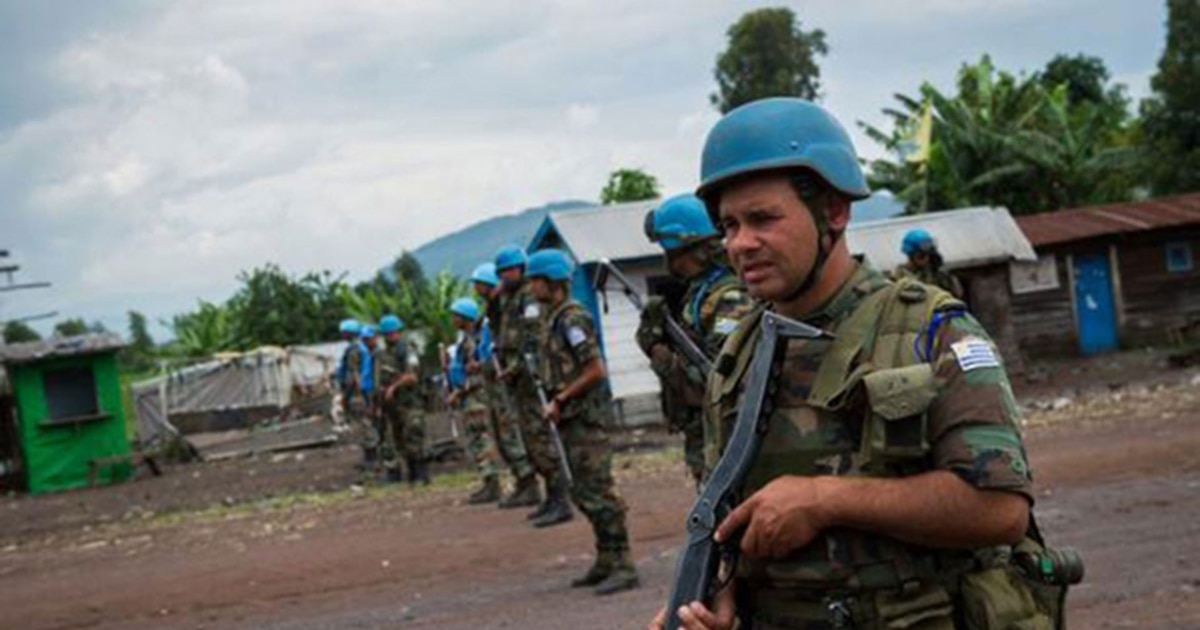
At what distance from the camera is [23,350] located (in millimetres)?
20188

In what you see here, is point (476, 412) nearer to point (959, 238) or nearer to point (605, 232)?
point (605, 232)

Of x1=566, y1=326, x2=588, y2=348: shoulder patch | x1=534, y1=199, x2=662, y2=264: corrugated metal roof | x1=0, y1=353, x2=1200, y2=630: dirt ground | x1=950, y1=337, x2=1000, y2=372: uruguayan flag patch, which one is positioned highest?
x1=534, y1=199, x2=662, y2=264: corrugated metal roof

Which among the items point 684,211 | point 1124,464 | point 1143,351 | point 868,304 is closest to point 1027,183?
point 1143,351

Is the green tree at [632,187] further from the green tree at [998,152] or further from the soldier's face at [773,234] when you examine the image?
the soldier's face at [773,234]

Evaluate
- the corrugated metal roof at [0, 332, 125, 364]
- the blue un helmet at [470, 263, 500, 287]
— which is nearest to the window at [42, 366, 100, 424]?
the corrugated metal roof at [0, 332, 125, 364]

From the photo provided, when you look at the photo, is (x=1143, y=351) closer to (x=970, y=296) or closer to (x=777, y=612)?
(x=970, y=296)

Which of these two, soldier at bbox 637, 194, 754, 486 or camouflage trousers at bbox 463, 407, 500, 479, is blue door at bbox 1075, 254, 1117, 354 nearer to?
camouflage trousers at bbox 463, 407, 500, 479

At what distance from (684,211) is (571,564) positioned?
3.98m

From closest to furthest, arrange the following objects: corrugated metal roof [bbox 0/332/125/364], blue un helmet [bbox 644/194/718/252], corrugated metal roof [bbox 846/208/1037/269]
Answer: blue un helmet [bbox 644/194/718/252] → corrugated metal roof [bbox 0/332/125/364] → corrugated metal roof [bbox 846/208/1037/269]

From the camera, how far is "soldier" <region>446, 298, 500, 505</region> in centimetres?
1326

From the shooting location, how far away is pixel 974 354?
82.9 inches

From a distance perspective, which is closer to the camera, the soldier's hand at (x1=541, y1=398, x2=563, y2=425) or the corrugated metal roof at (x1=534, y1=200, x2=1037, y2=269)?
the soldier's hand at (x1=541, y1=398, x2=563, y2=425)

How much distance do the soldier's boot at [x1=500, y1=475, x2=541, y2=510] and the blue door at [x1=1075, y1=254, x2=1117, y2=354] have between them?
16.1 m

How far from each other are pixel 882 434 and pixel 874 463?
68 mm
